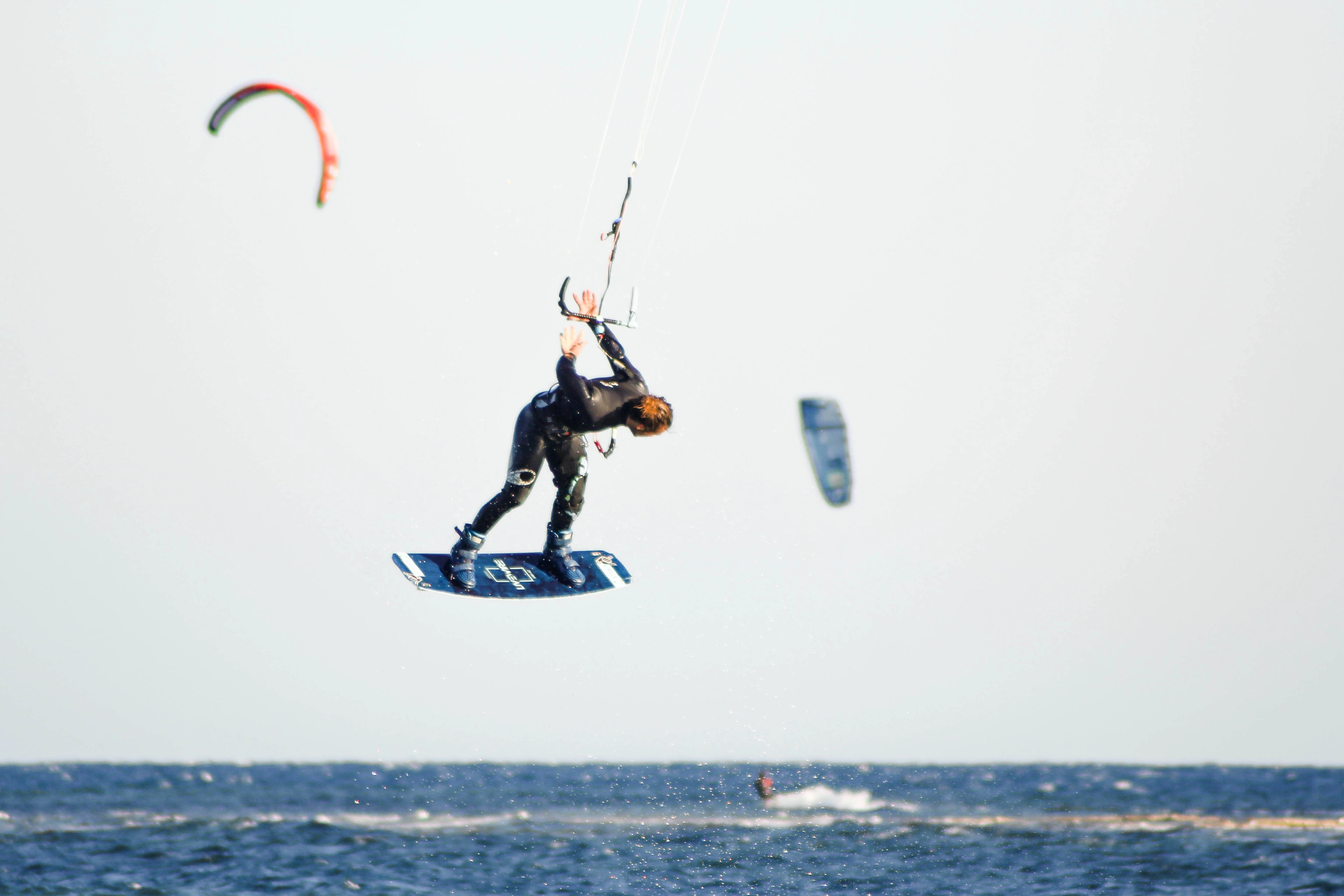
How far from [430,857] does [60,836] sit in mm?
11686

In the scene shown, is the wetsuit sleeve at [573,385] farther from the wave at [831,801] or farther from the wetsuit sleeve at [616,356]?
the wave at [831,801]

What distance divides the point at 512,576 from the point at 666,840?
24.7 metres

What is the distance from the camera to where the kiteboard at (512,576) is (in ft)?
40.2

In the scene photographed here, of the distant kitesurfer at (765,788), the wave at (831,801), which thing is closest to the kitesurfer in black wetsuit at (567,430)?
the wave at (831,801)

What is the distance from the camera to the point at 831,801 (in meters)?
56.5

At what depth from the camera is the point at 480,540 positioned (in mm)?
12164

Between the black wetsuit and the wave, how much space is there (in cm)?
4001

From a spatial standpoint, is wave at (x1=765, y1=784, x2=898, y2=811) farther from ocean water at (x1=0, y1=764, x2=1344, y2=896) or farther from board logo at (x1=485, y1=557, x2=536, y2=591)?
board logo at (x1=485, y1=557, x2=536, y2=591)

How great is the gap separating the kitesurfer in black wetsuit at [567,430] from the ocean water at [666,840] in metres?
14.4

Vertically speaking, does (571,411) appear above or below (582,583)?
above

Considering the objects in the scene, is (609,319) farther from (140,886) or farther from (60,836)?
(60,836)

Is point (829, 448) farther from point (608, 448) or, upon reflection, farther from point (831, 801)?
point (831, 801)

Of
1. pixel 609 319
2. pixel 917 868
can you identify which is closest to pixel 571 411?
pixel 609 319

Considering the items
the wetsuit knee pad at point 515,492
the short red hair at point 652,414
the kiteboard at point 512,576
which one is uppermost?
the short red hair at point 652,414
